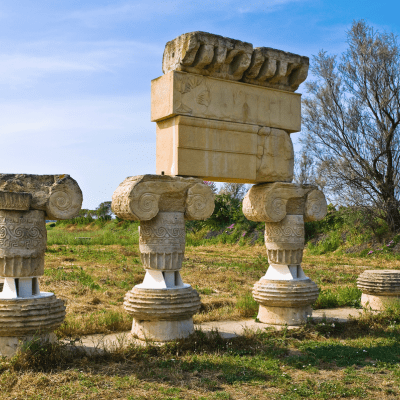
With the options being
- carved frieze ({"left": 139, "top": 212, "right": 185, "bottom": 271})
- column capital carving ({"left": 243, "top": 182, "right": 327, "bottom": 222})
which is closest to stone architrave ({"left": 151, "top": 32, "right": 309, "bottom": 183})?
column capital carving ({"left": 243, "top": 182, "right": 327, "bottom": 222})

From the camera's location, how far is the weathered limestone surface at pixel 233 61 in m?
5.85

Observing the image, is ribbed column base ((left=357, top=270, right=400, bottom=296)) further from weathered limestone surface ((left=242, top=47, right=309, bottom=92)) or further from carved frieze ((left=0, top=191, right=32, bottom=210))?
carved frieze ((left=0, top=191, right=32, bottom=210))

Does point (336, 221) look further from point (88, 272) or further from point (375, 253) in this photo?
point (88, 272)

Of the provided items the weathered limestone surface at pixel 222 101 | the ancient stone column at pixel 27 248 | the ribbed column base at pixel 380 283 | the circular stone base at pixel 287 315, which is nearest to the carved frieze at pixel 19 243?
the ancient stone column at pixel 27 248

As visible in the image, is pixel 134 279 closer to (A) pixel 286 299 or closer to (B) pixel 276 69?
(A) pixel 286 299

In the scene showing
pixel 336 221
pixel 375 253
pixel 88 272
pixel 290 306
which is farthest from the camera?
pixel 336 221

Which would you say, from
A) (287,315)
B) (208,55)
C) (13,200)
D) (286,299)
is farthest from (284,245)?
(13,200)

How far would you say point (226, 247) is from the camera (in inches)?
808

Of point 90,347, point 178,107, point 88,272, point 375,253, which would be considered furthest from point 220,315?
point 375,253

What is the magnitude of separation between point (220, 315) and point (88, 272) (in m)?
5.51

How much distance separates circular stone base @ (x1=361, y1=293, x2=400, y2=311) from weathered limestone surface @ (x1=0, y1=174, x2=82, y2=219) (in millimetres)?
5018

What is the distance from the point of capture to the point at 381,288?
7648 millimetres

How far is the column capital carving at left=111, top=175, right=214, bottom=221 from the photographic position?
5.50 m

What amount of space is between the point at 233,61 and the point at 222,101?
0.57 m
